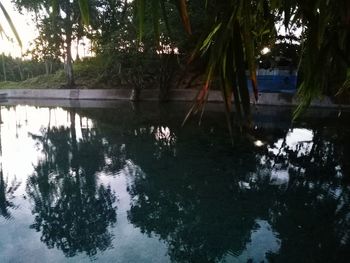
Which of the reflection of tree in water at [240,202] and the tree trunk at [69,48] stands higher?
the tree trunk at [69,48]

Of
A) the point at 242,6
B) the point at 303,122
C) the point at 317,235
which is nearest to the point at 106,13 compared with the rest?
the point at 303,122

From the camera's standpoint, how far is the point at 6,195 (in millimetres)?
5656

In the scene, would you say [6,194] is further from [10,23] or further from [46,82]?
[46,82]

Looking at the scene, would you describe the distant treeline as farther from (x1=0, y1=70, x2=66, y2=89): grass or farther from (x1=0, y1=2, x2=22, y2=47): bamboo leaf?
(x1=0, y1=2, x2=22, y2=47): bamboo leaf

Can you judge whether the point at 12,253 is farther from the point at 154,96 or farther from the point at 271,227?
the point at 154,96

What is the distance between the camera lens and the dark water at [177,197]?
393 cm

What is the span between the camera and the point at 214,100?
18438 millimetres

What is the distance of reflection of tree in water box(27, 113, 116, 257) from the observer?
4.18 meters

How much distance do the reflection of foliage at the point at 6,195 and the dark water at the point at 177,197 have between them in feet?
0.06

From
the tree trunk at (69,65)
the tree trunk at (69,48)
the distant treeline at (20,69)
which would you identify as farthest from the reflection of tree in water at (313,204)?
the distant treeline at (20,69)

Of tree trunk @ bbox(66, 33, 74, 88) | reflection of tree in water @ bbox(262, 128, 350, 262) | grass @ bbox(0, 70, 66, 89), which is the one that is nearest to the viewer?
reflection of tree in water @ bbox(262, 128, 350, 262)

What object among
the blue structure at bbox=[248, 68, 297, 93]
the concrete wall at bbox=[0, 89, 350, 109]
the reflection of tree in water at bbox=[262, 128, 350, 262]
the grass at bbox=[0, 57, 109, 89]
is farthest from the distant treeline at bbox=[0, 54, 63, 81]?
the reflection of tree in water at bbox=[262, 128, 350, 262]

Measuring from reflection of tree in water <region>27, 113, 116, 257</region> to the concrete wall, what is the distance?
1043 centimetres

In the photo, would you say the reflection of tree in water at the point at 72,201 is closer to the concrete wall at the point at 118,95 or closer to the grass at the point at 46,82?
the concrete wall at the point at 118,95
